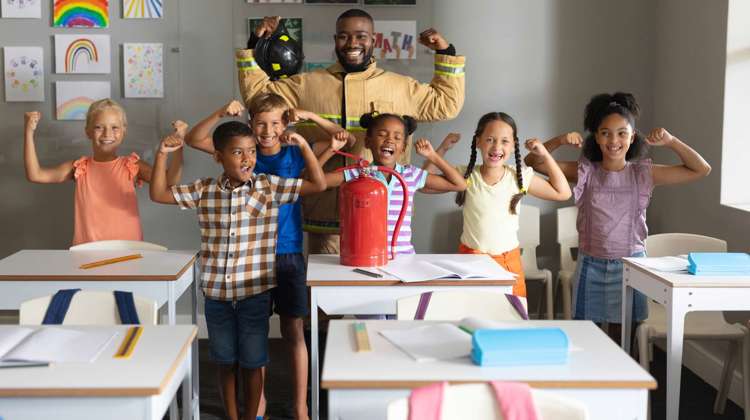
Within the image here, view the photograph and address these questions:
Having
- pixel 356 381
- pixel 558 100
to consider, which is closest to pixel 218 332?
pixel 356 381

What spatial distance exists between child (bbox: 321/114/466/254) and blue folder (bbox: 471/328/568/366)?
1.37m

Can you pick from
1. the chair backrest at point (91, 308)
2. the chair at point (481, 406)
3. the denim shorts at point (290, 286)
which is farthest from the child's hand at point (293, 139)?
the chair at point (481, 406)

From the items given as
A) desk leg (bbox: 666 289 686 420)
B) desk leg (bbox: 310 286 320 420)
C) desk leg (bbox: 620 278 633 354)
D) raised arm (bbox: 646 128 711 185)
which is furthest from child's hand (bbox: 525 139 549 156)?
desk leg (bbox: 310 286 320 420)

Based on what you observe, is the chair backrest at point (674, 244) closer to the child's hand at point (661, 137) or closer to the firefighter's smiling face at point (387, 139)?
the child's hand at point (661, 137)

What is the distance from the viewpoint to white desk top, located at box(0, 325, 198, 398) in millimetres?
1743

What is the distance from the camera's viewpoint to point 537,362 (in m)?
1.91

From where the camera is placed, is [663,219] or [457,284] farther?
[663,219]

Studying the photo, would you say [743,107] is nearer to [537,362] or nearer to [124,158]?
[537,362]

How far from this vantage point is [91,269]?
3027mm

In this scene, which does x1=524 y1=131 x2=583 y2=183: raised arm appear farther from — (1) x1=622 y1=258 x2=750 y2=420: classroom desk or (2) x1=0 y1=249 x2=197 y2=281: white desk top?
(2) x1=0 y1=249 x2=197 y2=281: white desk top

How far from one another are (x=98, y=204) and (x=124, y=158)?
245mm

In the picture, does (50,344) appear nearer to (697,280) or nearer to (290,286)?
(290,286)

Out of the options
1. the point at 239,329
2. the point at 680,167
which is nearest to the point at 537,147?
the point at 680,167

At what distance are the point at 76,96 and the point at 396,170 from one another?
79.8 inches
